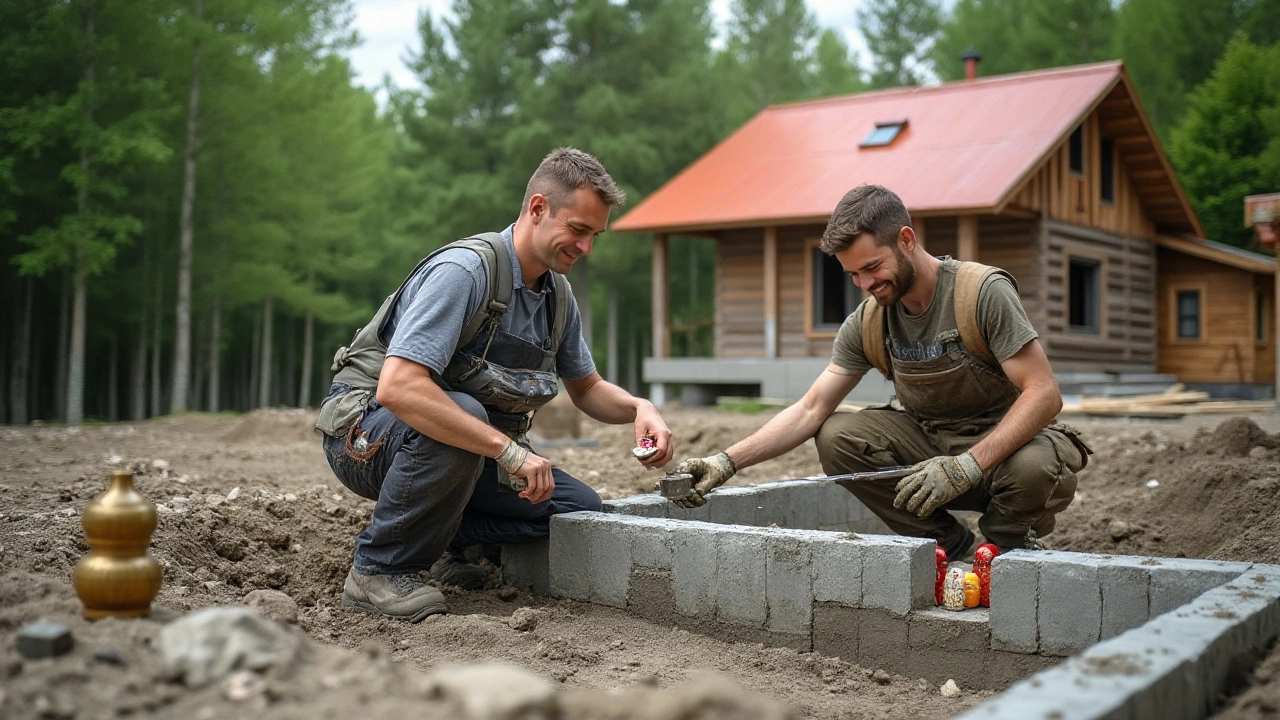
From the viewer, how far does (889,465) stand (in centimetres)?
424

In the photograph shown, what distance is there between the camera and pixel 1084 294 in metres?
16.5

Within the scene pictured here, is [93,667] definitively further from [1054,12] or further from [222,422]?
[1054,12]

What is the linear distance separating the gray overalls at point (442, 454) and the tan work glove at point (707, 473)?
15.7 inches

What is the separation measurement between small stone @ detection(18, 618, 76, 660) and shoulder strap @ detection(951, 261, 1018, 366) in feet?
9.87

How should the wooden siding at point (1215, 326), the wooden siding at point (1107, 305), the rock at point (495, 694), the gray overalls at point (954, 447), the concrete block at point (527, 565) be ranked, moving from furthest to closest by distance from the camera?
the wooden siding at point (1215, 326) < the wooden siding at point (1107, 305) < the concrete block at point (527, 565) < the gray overalls at point (954, 447) < the rock at point (495, 694)

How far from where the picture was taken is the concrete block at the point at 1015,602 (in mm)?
3070

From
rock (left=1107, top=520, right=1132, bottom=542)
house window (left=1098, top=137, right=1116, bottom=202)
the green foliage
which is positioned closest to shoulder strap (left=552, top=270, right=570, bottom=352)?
rock (left=1107, top=520, right=1132, bottom=542)

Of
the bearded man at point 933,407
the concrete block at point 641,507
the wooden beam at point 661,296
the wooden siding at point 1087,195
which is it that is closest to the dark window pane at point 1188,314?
the wooden siding at point 1087,195

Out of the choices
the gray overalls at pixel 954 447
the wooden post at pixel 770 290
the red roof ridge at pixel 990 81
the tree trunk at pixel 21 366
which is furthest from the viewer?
the tree trunk at pixel 21 366

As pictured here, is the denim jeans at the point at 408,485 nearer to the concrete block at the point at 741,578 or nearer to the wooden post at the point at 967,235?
the concrete block at the point at 741,578

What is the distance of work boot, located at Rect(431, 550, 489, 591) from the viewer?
407cm

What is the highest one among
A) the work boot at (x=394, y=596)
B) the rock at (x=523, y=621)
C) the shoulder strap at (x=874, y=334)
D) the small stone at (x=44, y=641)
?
the shoulder strap at (x=874, y=334)

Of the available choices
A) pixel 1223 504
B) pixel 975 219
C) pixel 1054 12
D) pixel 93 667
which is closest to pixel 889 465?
pixel 1223 504

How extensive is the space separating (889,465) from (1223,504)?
1753mm
